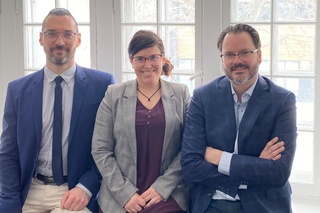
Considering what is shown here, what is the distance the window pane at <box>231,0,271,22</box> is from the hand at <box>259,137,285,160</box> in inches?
39.6

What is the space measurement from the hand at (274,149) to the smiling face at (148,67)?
644 mm

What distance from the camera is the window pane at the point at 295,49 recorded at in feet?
9.48

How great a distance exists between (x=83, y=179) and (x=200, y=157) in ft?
2.05

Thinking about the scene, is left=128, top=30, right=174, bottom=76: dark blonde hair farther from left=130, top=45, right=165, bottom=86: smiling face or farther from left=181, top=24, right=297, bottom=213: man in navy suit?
left=181, top=24, right=297, bottom=213: man in navy suit

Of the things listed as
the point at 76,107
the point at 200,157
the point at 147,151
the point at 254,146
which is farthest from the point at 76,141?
the point at 254,146

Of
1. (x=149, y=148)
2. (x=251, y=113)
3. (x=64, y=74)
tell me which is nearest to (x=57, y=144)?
(x=64, y=74)

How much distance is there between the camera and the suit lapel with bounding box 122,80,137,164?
2369 millimetres

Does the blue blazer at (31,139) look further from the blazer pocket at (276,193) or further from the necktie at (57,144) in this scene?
the blazer pocket at (276,193)

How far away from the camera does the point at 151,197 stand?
2.32m

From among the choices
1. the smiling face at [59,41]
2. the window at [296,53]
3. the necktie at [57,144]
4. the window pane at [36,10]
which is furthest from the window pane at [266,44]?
the window pane at [36,10]

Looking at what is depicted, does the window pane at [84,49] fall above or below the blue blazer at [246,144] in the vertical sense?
above

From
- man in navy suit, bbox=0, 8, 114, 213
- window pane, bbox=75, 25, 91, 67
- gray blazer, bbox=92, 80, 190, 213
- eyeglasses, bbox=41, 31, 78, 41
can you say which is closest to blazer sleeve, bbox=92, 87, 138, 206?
gray blazer, bbox=92, 80, 190, 213

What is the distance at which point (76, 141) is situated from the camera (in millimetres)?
2504

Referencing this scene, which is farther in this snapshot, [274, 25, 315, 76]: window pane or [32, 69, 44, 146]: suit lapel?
[274, 25, 315, 76]: window pane
